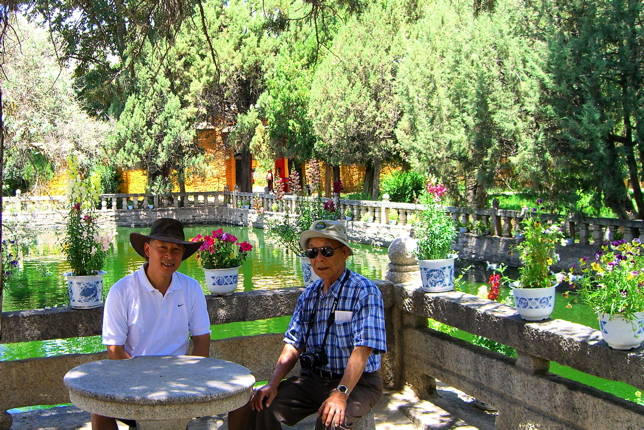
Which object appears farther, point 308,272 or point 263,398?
point 308,272

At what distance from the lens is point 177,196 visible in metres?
31.6

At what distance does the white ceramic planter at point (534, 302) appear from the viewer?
4.14 metres

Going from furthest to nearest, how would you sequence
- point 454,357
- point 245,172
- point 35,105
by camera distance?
point 245,172
point 35,105
point 454,357

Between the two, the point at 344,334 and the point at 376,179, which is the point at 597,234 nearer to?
the point at 344,334

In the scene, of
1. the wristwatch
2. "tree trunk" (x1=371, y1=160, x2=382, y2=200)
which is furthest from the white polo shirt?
"tree trunk" (x1=371, y1=160, x2=382, y2=200)

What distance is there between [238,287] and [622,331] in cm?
1211

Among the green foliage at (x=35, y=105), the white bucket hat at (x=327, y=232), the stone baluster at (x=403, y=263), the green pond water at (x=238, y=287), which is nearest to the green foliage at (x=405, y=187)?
the green pond water at (x=238, y=287)

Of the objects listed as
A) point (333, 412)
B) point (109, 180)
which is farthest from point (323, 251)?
point (109, 180)

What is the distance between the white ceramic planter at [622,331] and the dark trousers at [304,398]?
1.18 m

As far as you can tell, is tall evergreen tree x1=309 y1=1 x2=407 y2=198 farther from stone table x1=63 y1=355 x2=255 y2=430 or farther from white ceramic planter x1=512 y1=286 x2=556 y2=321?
stone table x1=63 y1=355 x2=255 y2=430

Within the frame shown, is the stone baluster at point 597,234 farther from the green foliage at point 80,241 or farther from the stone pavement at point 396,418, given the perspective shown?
the green foliage at point 80,241

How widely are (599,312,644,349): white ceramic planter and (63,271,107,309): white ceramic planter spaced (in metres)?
3.05

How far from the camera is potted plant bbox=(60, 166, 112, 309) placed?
15.4 ft

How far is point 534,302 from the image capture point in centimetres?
414
